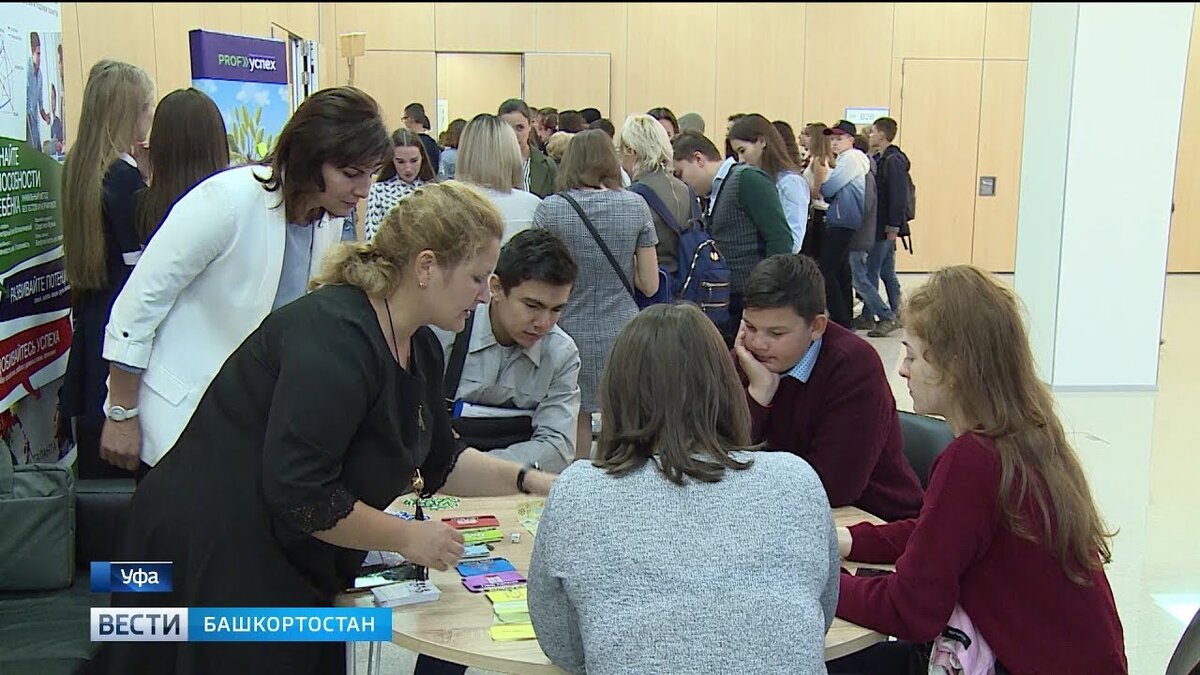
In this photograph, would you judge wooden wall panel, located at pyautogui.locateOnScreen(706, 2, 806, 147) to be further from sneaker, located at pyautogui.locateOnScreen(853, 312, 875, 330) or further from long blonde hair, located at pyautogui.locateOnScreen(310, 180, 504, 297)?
long blonde hair, located at pyautogui.locateOnScreen(310, 180, 504, 297)

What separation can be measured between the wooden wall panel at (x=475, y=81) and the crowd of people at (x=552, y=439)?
8.97 m

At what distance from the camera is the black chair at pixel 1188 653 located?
1.65 metres

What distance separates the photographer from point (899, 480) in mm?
2393

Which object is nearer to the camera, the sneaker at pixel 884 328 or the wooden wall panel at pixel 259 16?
the sneaker at pixel 884 328

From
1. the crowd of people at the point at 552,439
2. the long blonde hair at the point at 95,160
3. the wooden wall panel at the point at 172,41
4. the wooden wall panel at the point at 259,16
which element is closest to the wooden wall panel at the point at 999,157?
the wooden wall panel at the point at 259,16

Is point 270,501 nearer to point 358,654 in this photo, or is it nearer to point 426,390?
point 426,390

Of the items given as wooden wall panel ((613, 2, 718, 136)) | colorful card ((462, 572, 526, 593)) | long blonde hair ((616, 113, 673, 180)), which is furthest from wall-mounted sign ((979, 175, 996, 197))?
colorful card ((462, 572, 526, 593))

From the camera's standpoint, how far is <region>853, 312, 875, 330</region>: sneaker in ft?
27.2

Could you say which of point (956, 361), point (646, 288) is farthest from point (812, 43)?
point (956, 361)

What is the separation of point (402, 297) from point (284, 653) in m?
0.60

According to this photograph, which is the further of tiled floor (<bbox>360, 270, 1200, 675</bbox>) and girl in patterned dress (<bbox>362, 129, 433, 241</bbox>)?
girl in patterned dress (<bbox>362, 129, 433, 241</bbox>)

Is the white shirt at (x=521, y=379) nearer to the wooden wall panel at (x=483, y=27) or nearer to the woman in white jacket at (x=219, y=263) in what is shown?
the woman in white jacket at (x=219, y=263)
